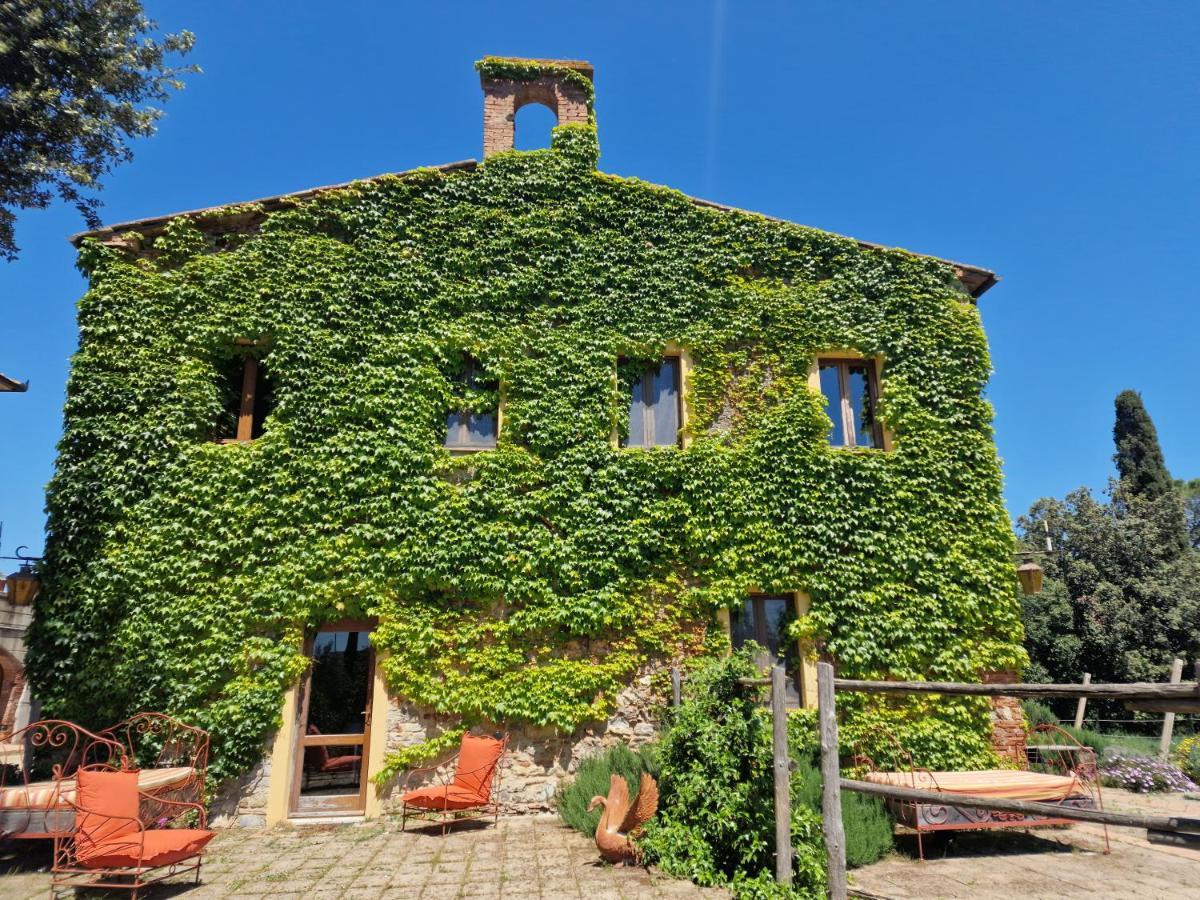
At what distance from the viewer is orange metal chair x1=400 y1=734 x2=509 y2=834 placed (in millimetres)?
7602

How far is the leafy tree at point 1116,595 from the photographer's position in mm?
18141

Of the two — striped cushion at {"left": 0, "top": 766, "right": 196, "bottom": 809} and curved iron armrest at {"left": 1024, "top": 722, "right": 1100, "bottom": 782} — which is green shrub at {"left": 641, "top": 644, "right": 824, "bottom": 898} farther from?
striped cushion at {"left": 0, "top": 766, "right": 196, "bottom": 809}

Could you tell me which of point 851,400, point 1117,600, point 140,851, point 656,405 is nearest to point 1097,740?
point 851,400

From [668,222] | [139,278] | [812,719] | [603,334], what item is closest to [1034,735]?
[812,719]

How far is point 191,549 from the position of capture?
873cm

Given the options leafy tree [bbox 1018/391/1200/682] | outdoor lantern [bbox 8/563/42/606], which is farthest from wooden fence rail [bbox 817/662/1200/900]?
leafy tree [bbox 1018/391/1200/682]

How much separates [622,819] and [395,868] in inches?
85.1

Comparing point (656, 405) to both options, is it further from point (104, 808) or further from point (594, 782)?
point (104, 808)

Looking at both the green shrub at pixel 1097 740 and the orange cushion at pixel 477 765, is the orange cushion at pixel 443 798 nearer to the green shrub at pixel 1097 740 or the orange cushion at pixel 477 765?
the orange cushion at pixel 477 765

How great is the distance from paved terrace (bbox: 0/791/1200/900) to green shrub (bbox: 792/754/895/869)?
0.47ft

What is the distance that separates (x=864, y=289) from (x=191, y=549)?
10.4m

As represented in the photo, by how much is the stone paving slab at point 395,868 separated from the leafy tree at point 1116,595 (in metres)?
17.6

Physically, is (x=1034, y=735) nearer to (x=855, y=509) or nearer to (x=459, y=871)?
(x=855, y=509)

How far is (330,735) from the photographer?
8.66 metres
